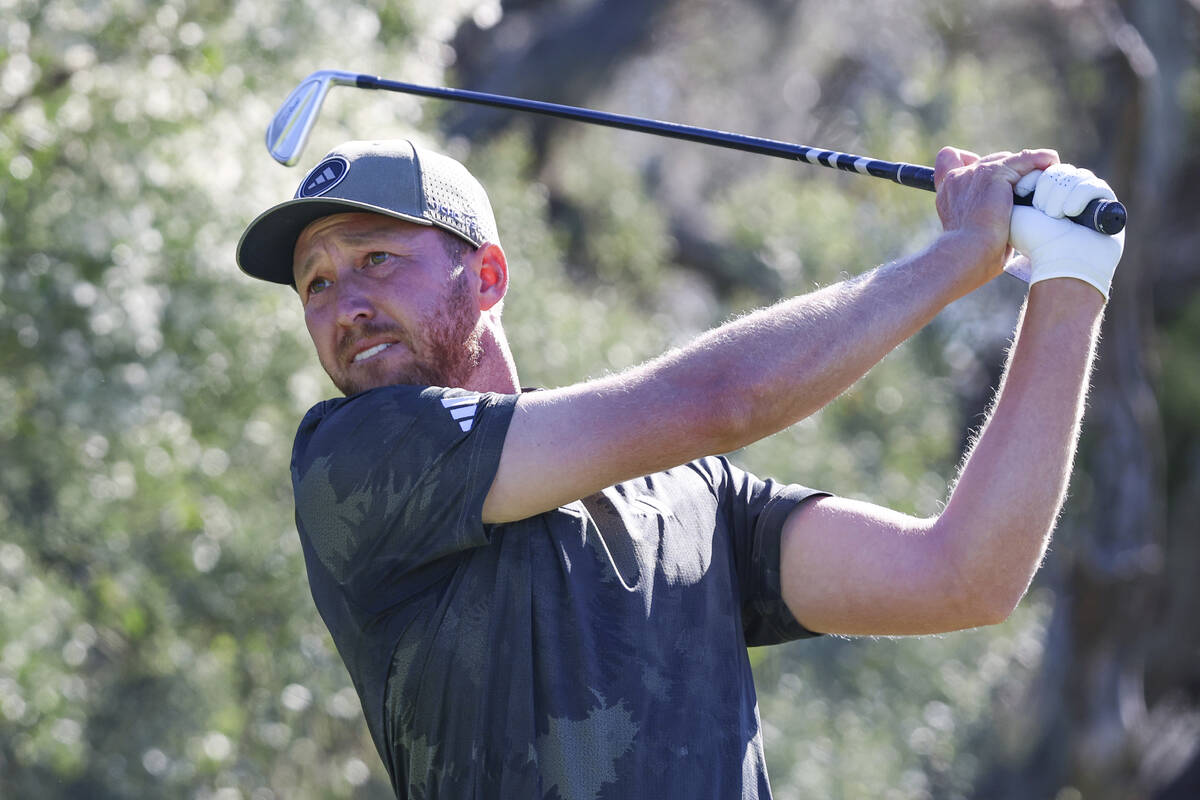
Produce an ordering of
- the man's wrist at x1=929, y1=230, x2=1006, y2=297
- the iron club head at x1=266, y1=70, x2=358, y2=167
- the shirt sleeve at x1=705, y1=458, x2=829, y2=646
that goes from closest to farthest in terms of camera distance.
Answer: the man's wrist at x1=929, y1=230, x2=1006, y2=297 → the shirt sleeve at x1=705, y1=458, x2=829, y2=646 → the iron club head at x1=266, y1=70, x2=358, y2=167

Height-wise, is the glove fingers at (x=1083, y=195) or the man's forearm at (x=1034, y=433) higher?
the glove fingers at (x=1083, y=195)

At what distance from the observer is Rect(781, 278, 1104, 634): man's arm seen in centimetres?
226

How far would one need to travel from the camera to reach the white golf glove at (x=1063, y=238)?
226 centimetres

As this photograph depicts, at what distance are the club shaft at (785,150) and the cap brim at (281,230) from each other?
50cm

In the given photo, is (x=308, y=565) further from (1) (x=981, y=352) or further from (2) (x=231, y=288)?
(1) (x=981, y=352)

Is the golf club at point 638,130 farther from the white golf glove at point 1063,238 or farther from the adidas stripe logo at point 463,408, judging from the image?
the adidas stripe logo at point 463,408

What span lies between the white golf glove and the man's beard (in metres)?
0.90

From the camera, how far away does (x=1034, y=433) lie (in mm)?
2258

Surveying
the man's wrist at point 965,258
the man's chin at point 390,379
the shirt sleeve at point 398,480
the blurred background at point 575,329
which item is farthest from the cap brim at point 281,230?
the blurred background at point 575,329

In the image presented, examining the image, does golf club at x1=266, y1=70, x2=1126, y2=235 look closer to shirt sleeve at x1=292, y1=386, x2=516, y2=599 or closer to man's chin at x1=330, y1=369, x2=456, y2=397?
man's chin at x1=330, y1=369, x2=456, y2=397

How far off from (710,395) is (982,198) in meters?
0.60

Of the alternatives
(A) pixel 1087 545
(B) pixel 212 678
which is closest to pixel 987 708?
(A) pixel 1087 545

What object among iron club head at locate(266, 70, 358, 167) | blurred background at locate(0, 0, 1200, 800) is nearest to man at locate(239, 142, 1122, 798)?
iron club head at locate(266, 70, 358, 167)

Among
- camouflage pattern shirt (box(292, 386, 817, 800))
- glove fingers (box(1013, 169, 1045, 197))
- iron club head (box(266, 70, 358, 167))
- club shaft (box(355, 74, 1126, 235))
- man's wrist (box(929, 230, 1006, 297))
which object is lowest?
camouflage pattern shirt (box(292, 386, 817, 800))
